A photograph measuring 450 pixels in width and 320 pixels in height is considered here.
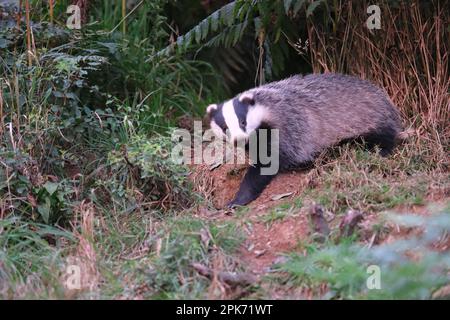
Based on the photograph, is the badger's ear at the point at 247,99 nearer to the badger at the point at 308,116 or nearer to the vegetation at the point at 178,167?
the badger at the point at 308,116

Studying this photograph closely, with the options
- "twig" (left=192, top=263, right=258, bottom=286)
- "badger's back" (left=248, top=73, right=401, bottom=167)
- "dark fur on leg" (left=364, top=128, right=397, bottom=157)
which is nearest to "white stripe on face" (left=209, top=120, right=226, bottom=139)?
"badger's back" (left=248, top=73, right=401, bottom=167)

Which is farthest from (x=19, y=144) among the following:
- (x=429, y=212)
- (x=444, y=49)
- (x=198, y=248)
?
(x=444, y=49)

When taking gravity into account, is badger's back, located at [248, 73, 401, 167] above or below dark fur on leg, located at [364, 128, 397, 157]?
above

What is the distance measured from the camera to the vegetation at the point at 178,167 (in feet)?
13.0

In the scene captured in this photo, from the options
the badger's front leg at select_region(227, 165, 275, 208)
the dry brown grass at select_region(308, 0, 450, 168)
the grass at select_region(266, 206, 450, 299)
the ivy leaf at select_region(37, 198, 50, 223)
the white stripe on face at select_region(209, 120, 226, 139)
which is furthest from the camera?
the dry brown grass at select_region(308, 0, 450, 168)

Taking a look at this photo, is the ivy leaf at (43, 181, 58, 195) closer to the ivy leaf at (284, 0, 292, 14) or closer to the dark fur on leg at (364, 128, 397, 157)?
the ivy leaf at (284, 0, 292, 14)

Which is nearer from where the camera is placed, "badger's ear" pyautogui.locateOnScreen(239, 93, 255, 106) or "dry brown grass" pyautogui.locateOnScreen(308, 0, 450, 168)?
"badger's ear" pyautogui.locateOnScreen(239, 93, 255, 106)

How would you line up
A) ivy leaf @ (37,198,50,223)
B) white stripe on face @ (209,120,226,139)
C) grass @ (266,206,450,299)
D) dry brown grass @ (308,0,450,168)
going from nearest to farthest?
grass @ (266,206,450,299) < ivy leaf @ (37,198,50,223) < white stripe on face @ (209,120,226,139) < dry brown grass @ (308,0,450,168)

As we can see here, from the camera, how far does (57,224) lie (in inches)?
193

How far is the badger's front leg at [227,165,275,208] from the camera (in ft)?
18.2

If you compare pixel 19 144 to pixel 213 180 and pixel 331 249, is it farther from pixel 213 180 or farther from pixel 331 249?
pixel 331 249

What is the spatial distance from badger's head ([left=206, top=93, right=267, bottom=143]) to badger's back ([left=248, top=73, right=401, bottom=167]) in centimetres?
13

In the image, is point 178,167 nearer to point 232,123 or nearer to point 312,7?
point 232,123

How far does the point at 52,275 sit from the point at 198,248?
833mm
